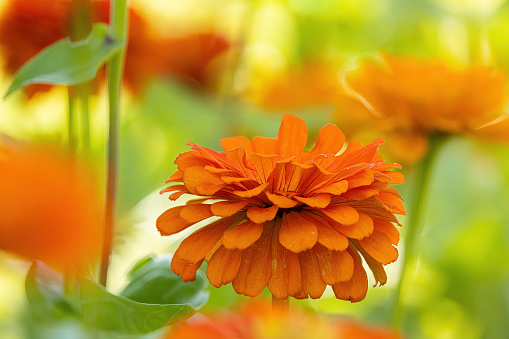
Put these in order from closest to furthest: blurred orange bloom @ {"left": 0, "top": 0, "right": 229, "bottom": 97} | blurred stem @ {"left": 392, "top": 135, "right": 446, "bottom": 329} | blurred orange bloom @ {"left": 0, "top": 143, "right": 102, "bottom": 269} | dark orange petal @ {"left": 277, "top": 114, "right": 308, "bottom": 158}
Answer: blurred orange bloom @ {"left": 0, "top": 143, "right": 102, "bottom": 269} < dark orange petal @ {"left": 277, "top": 114, "right": 308, "bottom": 158} < blurred stem @ {"left": 392, "top": 135, "right": 446, "bottom": 329} < blurred orange bloom @ {"left": 0, "top": 0, "right": 229, "bottom": 97}

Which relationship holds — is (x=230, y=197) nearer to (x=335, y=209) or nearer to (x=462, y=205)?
(x=335, y=209)

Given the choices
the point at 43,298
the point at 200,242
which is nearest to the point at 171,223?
the point at 200,242

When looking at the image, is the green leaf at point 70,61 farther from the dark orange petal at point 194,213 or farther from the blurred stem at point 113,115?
the dark orange petal at point 194,213

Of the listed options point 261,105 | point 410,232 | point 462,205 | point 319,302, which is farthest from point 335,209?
point 462,205

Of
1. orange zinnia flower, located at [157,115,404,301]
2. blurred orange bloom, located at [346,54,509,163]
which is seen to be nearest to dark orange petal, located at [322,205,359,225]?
orange zinnia flower, located at [157,115,404,301]

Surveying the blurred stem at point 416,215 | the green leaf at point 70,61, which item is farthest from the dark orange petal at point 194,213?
the blurred stem at point 416,215

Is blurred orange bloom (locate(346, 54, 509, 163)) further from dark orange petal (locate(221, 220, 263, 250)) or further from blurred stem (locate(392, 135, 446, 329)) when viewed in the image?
dark orange petal (locate(221, 220, 263, 250))
